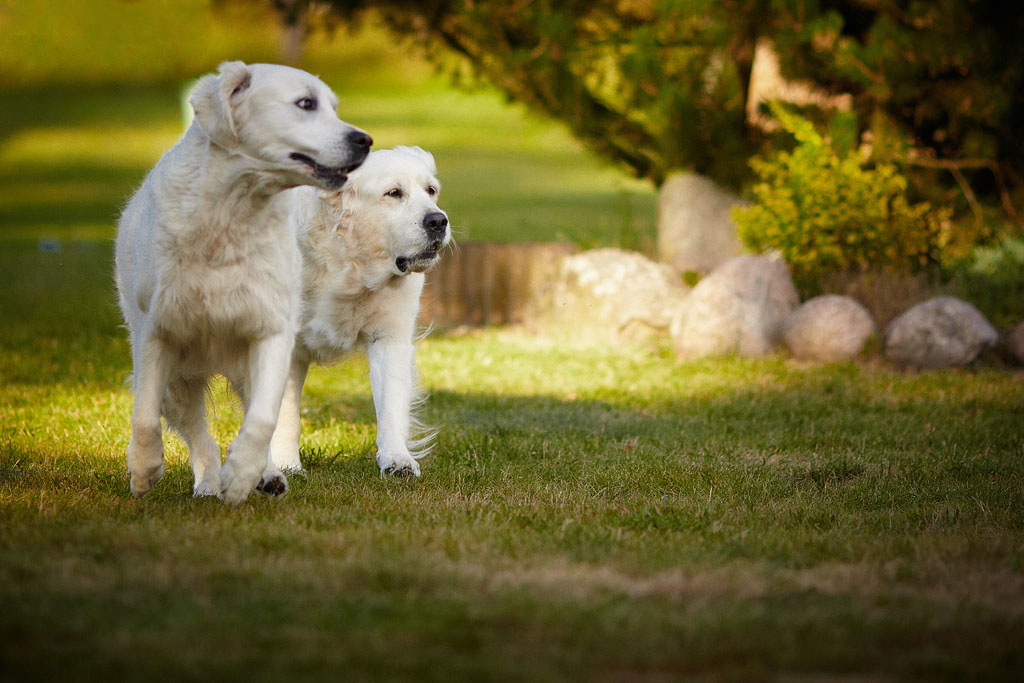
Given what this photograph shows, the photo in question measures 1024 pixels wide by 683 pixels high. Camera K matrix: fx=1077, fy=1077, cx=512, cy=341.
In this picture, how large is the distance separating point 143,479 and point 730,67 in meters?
7.25

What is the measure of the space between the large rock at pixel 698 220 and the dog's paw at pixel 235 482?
706 cm

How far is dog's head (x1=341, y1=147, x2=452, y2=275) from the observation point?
5.30 meters

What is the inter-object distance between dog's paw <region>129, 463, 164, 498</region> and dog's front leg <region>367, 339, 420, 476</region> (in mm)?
1063

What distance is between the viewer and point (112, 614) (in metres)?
2.77

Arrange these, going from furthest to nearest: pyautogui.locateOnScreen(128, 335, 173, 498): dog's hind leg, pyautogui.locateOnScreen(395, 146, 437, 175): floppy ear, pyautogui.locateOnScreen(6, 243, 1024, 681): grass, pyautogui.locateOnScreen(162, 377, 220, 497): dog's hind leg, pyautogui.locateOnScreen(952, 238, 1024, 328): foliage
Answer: pyautogui.locateOnScreen(952, 238, 1024, 328): foliage, pyautogui.locateOnScreen(395, 146, 437, 175): floppy ear, pyautogui.locateOnScreen(162, 377, 220, 497): dog's hind leg, pyautogui.locateOnScreen(128, 335, 173, 498): dog's hind leg, pyautogui.locateOnScreen(6, 243, 1024, 681): grass

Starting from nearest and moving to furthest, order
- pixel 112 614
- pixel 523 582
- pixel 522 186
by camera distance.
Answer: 1. pixel 112 614
2. pixel 523 582
3. pixel 522 186

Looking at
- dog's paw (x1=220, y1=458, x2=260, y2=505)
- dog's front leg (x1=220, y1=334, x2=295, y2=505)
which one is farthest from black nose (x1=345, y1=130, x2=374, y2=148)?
dog's paw (x1=220, y1=458, x2=260, y2=505)

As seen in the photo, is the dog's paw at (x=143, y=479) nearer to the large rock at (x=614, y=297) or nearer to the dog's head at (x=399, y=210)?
the dog's head at (x=399, y=210)

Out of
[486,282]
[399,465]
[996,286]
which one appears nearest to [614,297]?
[486,282]

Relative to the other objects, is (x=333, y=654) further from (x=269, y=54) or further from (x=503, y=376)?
(x=269, y=54)

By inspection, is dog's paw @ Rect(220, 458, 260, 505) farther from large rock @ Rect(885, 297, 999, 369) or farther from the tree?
the tree

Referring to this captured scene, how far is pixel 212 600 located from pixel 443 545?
90 centimetres

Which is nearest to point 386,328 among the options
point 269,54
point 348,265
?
point 348,265

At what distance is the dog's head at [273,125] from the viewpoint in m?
3.96
